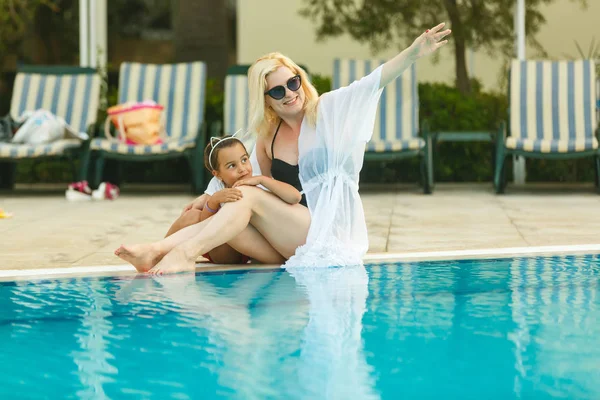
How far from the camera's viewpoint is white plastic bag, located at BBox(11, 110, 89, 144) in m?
8.33

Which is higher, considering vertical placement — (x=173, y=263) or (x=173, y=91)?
(x=173, y=91)

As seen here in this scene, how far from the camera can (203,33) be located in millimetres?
10148

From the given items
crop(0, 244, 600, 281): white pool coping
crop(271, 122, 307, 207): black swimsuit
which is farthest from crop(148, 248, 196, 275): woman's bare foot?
crop(271, 122, 307, 207): black swimsuit

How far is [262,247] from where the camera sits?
386 cm

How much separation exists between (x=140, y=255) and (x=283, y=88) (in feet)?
2.72

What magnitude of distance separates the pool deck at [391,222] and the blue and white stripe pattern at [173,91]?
2.02ft

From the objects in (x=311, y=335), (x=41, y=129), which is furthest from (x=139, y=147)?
(x=311, y=335)

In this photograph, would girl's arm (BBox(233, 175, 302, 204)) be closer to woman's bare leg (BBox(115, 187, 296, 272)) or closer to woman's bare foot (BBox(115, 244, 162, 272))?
woman's bare leg (BBox(115, 187, 296, 272))

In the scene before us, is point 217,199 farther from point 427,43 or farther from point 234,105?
point 234,105

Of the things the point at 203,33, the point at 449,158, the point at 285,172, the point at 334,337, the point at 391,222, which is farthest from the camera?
the point at 203,33

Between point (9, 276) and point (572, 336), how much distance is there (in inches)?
86.3

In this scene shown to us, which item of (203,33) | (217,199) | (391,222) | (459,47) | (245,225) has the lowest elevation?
(391,222)

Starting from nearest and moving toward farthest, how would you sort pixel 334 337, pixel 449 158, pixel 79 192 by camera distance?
pixel 334 337, pixel 79 192, pixel 449 158

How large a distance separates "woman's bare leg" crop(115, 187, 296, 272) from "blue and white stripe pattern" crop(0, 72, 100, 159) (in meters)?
5.26
